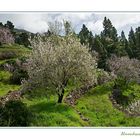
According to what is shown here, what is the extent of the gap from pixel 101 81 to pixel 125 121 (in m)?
10.9

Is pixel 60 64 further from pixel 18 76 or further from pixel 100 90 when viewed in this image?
pixel 100 90

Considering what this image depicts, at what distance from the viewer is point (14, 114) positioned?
3092cm

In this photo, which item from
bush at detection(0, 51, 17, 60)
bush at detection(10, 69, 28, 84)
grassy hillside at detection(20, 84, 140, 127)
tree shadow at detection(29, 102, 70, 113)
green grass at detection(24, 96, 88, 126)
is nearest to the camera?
green grass at detection(24, 96, 88, 126)

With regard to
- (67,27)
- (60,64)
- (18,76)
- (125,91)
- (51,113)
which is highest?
(67,27)

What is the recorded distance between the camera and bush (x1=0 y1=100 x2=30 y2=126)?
30.4 metres

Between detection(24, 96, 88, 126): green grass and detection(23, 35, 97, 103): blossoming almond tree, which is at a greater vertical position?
detection(23, 35, 97, 103): blossoming almond tree

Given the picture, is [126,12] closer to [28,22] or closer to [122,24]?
[122,24]

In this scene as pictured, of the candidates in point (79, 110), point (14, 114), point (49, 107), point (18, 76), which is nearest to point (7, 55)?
point (18, 76)

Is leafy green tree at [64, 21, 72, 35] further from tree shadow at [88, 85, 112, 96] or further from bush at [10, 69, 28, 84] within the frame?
tree shadow at [88, 85, 112, 96]

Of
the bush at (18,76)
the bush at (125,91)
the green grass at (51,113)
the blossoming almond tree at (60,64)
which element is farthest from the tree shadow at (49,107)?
the bush at (125,91)

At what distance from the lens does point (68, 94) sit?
37406mm

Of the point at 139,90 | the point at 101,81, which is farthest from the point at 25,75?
the point at 139,90

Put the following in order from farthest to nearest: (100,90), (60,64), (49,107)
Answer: (100,90) → (60,64) → (49,107)

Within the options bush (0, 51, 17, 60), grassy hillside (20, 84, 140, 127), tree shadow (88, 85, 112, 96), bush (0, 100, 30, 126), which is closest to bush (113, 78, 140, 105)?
tree shadow (88, 85, 112, 96)
